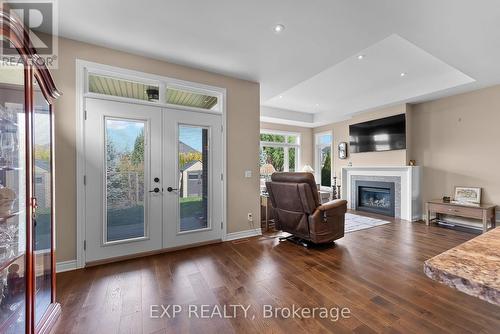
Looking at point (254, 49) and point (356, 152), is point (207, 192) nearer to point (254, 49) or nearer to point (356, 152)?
point (254, 49)

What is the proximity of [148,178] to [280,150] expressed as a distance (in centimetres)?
510

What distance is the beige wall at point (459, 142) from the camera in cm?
401

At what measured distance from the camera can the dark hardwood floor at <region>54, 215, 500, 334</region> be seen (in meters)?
1.68

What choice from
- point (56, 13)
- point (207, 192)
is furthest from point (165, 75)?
point (207, 192)

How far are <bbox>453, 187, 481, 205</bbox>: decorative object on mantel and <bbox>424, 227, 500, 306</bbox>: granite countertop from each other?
4.60 m

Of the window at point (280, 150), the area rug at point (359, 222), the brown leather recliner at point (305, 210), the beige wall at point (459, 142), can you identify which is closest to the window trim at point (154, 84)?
the brown leather recliner at point (305, 210)

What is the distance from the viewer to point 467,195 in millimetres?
4215

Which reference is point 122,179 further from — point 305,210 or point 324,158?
point 324,158

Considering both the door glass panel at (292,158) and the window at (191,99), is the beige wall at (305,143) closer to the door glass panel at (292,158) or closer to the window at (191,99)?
the door glass panel at (292,158)

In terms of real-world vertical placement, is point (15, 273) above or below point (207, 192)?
below

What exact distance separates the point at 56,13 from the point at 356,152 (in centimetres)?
639

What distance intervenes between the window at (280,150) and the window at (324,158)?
74cm

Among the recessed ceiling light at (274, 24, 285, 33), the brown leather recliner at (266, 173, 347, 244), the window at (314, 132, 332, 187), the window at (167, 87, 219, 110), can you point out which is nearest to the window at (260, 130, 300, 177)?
the window at (314, 132, 332, 187)

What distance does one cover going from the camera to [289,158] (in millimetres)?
7527
